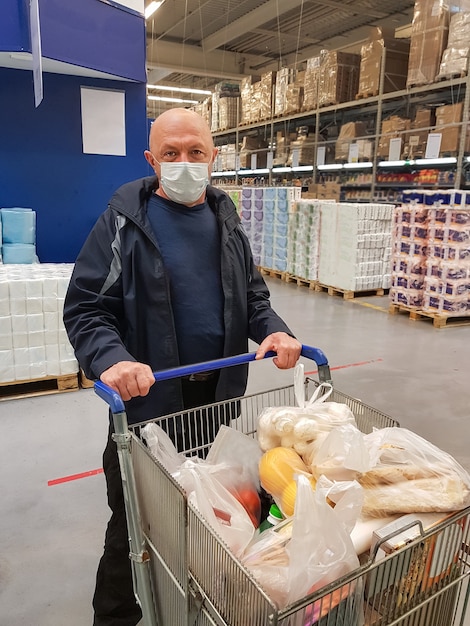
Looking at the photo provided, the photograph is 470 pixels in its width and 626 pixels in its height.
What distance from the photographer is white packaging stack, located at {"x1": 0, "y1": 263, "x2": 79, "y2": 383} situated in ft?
12.6

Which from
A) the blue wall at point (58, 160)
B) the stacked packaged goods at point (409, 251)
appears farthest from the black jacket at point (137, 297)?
the stacked packaged goods at point (409, 251)

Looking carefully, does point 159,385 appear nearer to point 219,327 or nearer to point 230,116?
point 219,327

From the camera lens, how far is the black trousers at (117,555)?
174cm

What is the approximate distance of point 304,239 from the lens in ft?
27.6

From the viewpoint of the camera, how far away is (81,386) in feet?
14.1

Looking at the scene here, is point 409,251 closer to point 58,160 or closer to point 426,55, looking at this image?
point 426,55

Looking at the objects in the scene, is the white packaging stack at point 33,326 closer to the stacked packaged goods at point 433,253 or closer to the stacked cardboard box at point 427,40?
the stacked packaged goods at point 433,253

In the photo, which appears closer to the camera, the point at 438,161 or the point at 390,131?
the point at 438,161

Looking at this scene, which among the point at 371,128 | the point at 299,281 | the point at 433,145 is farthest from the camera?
the point at 371,128

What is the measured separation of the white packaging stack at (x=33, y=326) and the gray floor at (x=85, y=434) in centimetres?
24

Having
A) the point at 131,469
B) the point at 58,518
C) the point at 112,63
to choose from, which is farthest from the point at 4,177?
the point at 131,469

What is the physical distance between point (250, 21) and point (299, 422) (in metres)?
14.3

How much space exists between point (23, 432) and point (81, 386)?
0.86 meters

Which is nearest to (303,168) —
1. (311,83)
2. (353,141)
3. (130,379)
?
(353,141)
